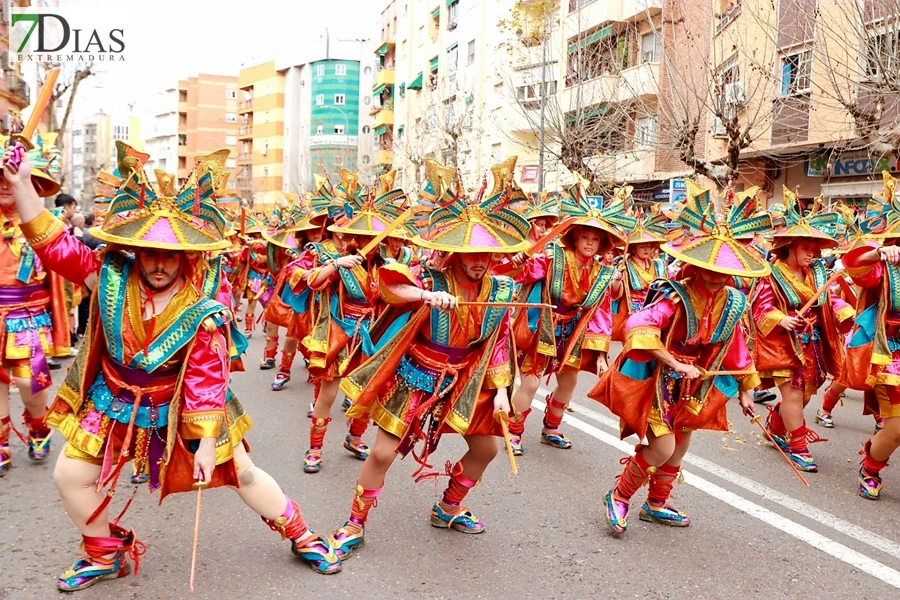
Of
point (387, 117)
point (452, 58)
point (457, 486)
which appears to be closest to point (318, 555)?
point (457, 486)

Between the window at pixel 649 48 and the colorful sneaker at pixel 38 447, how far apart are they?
804 inches

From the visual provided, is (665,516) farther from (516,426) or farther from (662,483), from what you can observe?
(516,426)

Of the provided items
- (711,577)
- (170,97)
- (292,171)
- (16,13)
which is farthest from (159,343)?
(170,97)

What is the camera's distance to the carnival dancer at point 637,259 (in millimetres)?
7262

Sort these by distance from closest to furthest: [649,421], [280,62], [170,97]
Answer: [649,421] < [280,62] < [170,97]

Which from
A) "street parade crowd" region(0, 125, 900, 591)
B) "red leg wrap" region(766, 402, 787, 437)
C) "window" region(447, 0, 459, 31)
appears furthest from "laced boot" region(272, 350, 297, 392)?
"window" region(447, 0, 459, 31)

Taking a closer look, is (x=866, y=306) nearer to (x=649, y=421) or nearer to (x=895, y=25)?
(x=649, y=421)

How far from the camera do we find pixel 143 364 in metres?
3.61

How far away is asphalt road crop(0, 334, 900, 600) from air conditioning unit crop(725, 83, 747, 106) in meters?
9.37

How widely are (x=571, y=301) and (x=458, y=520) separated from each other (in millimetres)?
2366

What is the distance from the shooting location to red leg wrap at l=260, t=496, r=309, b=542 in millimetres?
4016

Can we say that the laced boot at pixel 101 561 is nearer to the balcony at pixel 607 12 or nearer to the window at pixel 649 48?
the window at pixel 649 48

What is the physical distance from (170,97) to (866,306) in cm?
10278

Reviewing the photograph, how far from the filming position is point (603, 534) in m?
4.76
